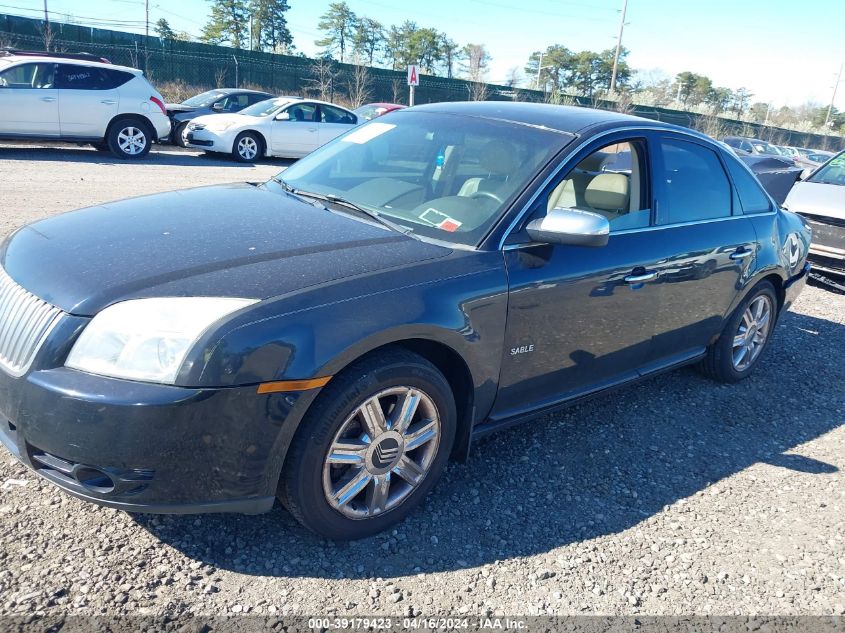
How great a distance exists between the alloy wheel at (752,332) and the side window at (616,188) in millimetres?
1495

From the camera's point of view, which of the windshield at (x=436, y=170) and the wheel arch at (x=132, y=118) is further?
the wheel arch at (x=132, y=118)

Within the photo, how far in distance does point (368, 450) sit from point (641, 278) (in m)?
1.75

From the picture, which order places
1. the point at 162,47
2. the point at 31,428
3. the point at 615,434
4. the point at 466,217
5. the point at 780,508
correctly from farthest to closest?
the point at 162,47, the point at 615,434, the point at 780,508, the point at 466,217, the point at 31,428

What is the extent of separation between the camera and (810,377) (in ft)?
16.5

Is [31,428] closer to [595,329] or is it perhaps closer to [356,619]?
[356,619]

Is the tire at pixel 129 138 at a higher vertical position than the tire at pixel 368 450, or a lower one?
higher

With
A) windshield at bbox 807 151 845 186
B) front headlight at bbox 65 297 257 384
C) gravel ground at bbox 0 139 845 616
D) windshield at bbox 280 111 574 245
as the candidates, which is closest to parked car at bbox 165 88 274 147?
windshield at bbox 807 151 845 186

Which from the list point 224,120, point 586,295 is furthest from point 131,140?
point 586,295

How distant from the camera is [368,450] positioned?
8.64 ft

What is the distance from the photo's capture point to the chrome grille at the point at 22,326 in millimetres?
2275

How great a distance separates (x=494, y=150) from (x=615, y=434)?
176 centimetres

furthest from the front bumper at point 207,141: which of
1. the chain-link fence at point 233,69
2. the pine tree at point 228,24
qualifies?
the pine tree at point 228,24

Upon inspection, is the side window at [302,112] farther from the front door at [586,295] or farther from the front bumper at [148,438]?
the front bumper at [148,438]

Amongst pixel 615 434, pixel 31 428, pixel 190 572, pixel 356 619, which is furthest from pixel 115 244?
pixel 615 434
